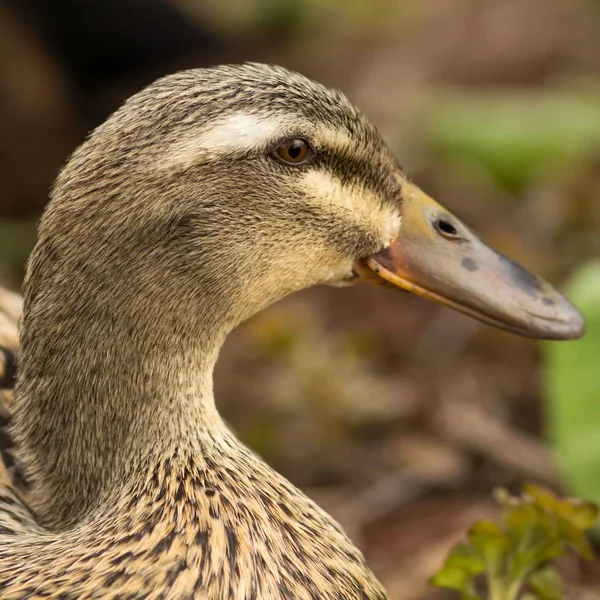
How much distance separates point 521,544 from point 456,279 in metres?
0.47

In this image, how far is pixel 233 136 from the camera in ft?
5.41

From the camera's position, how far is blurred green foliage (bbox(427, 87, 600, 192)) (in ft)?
13.9

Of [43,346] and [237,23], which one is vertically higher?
[43,346]


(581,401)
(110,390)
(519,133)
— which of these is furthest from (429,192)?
(110,390)

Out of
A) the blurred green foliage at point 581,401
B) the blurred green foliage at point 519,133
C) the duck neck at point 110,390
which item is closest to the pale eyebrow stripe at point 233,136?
the duck neck at point 110,390

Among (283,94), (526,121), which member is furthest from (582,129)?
(283,94)

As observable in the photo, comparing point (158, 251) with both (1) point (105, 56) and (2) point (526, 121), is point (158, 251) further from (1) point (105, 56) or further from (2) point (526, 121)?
(1) point (105, 56)

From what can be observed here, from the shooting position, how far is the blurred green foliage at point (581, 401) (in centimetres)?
253

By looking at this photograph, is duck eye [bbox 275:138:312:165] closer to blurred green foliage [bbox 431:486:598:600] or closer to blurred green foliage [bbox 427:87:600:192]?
blurred green foliage [bbox 431:486:598:600]

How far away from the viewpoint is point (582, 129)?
14.0 ft

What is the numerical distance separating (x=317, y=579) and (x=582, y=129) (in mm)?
3014

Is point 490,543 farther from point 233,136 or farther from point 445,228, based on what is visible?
point 233,136

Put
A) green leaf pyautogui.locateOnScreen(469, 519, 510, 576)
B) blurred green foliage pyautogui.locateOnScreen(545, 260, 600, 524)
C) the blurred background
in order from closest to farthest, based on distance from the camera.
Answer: green leaf pyautogui.locateOnScreen(469, 519, 510, 576) → blurred green foliage pyautogui.locateOnScreen(545, 260, 600, 524) → the blurred background

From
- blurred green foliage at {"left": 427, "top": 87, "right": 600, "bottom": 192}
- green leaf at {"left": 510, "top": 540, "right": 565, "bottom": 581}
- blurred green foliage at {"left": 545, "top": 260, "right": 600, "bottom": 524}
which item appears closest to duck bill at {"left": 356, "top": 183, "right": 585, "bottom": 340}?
green leaf at {"left": 510, "top": 540, "right": 565, "bottom": 581}
